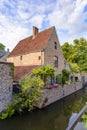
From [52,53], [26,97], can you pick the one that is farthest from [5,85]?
[52,53]

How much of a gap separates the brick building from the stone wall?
676cm

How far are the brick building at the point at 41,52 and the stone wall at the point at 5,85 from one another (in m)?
→ 6.76

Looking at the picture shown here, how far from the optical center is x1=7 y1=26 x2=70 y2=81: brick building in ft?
77.1

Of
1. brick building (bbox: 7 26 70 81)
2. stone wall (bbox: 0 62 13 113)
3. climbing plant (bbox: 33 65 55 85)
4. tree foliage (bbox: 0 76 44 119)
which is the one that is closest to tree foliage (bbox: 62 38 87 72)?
brick building (bbox: 7 26 70 81)

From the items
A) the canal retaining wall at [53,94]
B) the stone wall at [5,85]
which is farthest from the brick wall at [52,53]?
the stone wall at [5,85]

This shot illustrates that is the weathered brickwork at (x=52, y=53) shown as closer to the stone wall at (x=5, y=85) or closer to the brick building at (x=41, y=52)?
the brick building at (x=41, y=52)

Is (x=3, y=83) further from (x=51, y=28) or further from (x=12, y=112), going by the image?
(x=51, y=28)

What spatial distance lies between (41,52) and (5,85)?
415 inches

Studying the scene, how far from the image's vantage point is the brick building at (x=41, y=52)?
2351 cm

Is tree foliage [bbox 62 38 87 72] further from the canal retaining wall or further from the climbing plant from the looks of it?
the climbing plant

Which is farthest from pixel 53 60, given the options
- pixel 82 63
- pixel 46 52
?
pixel 82 63

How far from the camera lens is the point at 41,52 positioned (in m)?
23.4

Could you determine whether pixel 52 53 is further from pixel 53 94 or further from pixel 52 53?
pixel 53 94

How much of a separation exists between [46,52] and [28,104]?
34.4 feet
